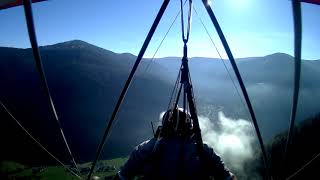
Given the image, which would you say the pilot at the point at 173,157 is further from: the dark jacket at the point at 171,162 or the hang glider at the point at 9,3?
the hang glider at the point at 9,3

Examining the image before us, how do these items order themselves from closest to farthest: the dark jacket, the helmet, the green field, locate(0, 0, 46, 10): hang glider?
1. the dark jacket
2. the helmet
3. locate(0, 0, 46, 10): hang glider
4. the green field

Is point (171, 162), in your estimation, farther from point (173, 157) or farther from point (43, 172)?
point (43, 172)

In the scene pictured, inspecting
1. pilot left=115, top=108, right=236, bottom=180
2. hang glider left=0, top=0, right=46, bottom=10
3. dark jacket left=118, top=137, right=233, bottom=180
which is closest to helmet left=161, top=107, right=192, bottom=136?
pilot left=115, top=108, right=236, bottom=180

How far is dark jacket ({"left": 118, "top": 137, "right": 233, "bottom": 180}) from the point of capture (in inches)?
199

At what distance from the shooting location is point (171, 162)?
514 cm

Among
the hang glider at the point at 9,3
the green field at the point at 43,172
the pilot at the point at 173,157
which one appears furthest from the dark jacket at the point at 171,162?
Answer: the green field at the point at 43,172

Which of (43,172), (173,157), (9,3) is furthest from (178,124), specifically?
(43,172)

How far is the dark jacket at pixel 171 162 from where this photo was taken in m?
5.05

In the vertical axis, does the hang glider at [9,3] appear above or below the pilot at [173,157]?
above

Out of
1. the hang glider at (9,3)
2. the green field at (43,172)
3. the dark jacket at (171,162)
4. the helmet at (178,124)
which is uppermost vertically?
the hang glider at (9,3)

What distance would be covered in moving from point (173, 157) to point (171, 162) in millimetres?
93

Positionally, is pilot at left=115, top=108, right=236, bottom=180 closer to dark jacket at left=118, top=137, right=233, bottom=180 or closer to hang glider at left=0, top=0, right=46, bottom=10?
dark jacket at left=118, top=137, right=233, bottom=180

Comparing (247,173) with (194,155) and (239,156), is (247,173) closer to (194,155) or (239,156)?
(239,156)

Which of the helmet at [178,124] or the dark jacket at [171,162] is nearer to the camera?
the dark jacket at [171,162]
